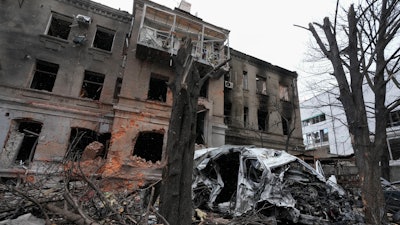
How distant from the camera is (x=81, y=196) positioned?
12.1 ft

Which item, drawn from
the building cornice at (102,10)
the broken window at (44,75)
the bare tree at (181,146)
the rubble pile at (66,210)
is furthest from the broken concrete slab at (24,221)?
the building cornice at (102,10)

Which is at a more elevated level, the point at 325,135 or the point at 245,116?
the point at 325,135

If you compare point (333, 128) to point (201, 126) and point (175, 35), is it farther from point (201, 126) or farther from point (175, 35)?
point (175, 35)

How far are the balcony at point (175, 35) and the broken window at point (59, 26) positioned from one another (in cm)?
474

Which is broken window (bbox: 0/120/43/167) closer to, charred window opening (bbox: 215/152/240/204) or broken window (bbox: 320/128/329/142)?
charred window opening (bbox: 215/152/240/204)

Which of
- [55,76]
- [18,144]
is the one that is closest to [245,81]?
[55,76]

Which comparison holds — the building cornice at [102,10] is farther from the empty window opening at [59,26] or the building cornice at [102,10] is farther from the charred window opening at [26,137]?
the charred window opening at [26,137]

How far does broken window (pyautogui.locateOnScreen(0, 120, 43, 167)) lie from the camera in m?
9.59

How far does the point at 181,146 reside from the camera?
11.3ft

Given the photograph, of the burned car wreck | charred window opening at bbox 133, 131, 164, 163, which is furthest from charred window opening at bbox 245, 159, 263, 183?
charred window opening at bbox 133, 131, 164, 163

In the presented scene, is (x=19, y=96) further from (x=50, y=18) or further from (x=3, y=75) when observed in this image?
(x=50, y=18)

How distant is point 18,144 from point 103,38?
7847mm

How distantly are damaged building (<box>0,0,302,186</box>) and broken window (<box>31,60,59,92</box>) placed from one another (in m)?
0.05

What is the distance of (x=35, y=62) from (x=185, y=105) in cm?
1182
